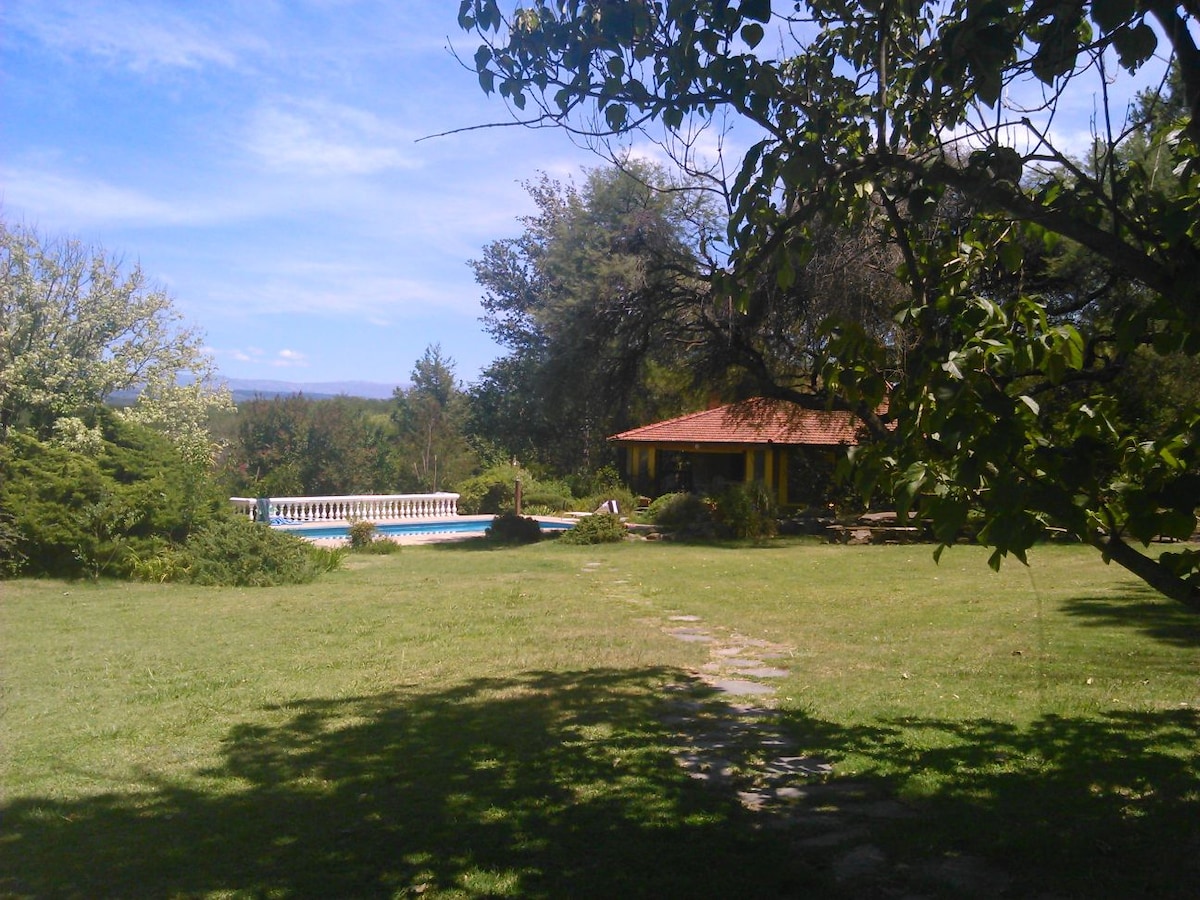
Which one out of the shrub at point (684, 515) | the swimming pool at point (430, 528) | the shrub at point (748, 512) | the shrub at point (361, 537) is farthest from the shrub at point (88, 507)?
the shrub at point (684, 515)

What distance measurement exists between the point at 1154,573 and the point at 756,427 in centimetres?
2485

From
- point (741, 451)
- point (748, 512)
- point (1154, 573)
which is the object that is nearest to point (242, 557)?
point (748, 512)

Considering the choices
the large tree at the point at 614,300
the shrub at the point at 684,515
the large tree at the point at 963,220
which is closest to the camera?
the large tree at the point at 963,220

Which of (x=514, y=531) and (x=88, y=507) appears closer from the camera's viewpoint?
(x=88, y=507)

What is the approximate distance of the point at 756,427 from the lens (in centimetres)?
2908

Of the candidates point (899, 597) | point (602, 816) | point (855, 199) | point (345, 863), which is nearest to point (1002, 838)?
point (602, 816)

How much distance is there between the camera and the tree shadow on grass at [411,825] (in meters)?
4.65

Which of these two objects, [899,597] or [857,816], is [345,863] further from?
[899,597]

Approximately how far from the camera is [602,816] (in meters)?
5.59

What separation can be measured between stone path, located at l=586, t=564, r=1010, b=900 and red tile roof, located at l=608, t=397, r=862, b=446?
55.5 ft

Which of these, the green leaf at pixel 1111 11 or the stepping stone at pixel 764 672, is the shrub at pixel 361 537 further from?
the green leaf at pixel 1111 11

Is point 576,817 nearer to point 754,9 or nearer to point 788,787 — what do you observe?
point 788,787

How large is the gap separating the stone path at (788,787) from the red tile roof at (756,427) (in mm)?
16917

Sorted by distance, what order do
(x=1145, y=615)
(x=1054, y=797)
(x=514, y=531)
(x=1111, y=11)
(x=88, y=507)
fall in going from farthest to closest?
(x=514, y=531) → (x=88, y=507) → (x=1145, y=615) → (x=1054, y=797) → (x=1111, y=11)
